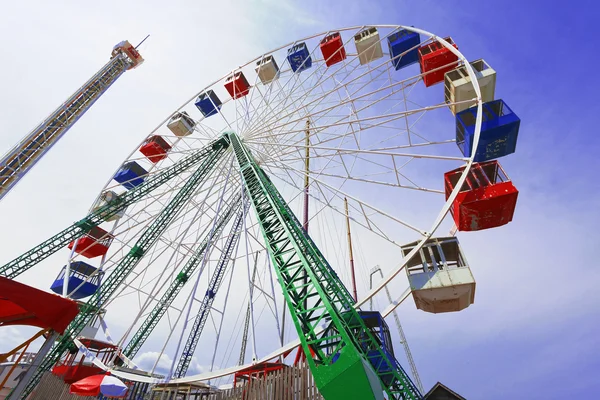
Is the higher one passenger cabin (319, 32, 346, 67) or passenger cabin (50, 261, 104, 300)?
passenger cabin (319, 32, 346, 67)

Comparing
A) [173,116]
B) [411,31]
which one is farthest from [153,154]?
[411,31]

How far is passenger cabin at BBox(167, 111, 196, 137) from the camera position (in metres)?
20.7

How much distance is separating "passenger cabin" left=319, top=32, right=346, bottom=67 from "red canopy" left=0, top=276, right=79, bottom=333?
1671 cm

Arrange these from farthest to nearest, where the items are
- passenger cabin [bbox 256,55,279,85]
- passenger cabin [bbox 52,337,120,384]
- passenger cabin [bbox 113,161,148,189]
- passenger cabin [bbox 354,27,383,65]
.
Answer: passenger cabin [bbox 113,161,148,189]
passenger cabin [bbox 256,55,279,85]
passenger cabin [bbox 354,27,383,65]
passenger cabin [bbox 52,337,120,384]

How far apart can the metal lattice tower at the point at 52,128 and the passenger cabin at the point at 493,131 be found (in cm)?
2129

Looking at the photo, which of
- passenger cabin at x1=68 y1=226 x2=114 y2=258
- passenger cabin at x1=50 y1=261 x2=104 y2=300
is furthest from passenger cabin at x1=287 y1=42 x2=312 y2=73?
passenger cabin at x1=50 y1=261 x2=104 y2=300

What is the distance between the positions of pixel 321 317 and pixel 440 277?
434cm

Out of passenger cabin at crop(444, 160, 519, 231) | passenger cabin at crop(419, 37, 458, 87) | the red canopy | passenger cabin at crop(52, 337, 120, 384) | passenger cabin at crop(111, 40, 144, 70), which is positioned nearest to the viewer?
the red canopy

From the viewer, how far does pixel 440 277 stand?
9.55 metres

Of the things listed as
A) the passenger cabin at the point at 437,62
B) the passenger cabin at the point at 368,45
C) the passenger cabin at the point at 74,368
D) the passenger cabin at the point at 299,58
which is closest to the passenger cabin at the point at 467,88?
the passenger cabin at the point at 437,62

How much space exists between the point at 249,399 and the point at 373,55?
1708 cm

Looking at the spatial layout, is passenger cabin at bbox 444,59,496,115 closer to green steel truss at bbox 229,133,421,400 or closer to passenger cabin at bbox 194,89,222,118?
green steel truss at bbox 229,133,421,400

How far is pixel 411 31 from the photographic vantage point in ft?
50.5

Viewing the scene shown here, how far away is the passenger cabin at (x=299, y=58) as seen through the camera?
61.1ft
